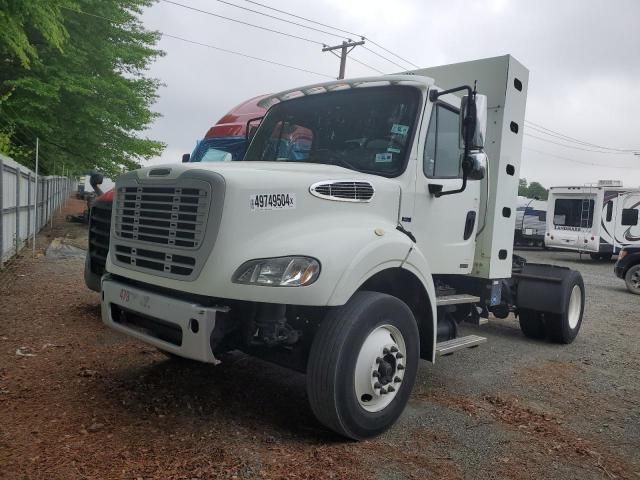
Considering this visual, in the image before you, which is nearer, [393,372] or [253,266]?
[253,266]

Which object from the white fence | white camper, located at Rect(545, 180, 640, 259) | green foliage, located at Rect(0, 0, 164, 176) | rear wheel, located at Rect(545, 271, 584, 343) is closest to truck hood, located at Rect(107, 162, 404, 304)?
rear wheel, located at Rect(545, 271, 584, 343)

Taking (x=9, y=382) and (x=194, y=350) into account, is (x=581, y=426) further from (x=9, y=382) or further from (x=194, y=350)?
(x=9, y=382)

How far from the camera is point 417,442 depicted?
12.2 feet

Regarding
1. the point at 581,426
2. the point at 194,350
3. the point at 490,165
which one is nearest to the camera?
the point at 194,350

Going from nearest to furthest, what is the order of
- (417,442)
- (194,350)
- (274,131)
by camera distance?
(194,350) → (417,442) → (274,131)

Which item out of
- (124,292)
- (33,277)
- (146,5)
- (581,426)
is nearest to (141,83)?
(146,5)

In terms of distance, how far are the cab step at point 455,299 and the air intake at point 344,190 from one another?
4.56 feet

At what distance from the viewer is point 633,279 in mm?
12922

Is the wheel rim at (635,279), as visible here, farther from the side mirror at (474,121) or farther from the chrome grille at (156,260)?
the chrome grille at (156,260)

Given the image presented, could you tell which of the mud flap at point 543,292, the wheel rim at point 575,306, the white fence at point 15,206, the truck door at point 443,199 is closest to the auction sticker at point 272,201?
the truck door at point 443,199

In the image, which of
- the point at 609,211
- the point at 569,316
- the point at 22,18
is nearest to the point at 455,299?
the point at 569,316

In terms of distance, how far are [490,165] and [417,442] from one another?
304cm

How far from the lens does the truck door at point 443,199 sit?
445 centimetres

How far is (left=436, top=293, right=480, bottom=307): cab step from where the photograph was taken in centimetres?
482
